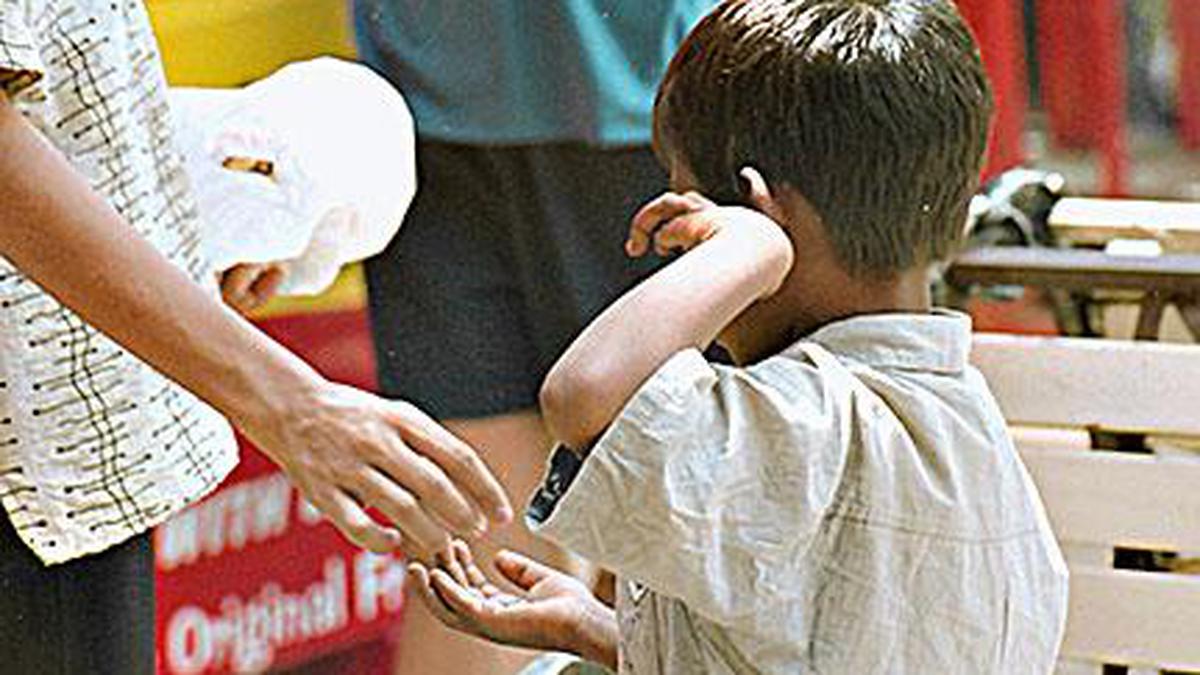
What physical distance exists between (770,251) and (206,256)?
0.44m

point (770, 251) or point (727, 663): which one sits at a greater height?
point (770, 251)

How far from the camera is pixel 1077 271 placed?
2.84 metres

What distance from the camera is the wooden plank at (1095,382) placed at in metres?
2.45

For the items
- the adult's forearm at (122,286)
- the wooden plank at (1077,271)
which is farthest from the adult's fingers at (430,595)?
the wooden plank at (1077,271)

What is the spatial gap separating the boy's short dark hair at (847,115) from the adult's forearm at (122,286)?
0.37 meters

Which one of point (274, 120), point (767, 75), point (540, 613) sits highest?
point (767, 75)

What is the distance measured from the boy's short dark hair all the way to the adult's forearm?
1.23 ft

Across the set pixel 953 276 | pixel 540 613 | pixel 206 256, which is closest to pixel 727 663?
pixel 540 613

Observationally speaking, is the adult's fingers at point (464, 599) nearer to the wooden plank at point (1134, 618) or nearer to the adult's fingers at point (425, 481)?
the adult's fingers at point (425, 481)

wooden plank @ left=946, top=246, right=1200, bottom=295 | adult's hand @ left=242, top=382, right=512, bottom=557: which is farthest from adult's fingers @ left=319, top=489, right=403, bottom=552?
wooden plank @ left=946, top=246, right=1200, bottom=295

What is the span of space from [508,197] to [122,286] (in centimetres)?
105

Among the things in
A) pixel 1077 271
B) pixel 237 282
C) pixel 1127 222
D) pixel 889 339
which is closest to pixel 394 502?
pixel 889 339

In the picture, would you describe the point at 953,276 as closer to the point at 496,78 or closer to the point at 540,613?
the point at 496,78

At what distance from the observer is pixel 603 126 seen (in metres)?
2.30
